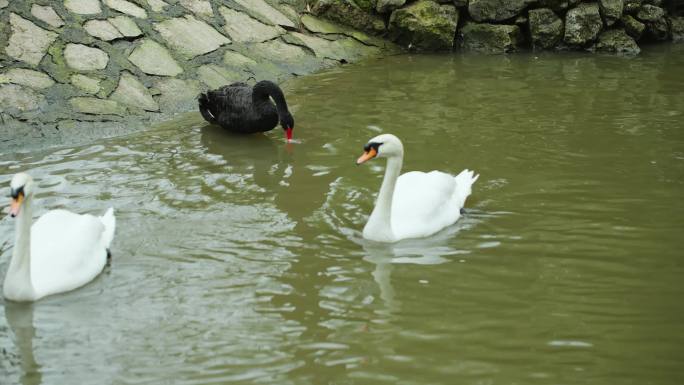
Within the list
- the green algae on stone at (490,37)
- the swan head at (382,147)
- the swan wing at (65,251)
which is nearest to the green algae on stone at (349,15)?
the green algae on stone at (490,37)

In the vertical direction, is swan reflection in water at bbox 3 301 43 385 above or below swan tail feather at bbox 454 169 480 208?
below

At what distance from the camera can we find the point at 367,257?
18.7 ft

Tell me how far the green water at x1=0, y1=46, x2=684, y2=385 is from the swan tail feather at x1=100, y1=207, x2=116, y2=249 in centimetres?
13

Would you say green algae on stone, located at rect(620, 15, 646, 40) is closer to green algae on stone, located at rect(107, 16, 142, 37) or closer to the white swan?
green algae on stone, located at rect(107, 16, 142, 37)

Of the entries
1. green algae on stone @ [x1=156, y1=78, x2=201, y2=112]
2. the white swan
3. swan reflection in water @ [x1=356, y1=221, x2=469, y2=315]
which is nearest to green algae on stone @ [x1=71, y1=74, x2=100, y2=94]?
green algae on stone @ [x1=156, y1=78, x2=201, y2=112]

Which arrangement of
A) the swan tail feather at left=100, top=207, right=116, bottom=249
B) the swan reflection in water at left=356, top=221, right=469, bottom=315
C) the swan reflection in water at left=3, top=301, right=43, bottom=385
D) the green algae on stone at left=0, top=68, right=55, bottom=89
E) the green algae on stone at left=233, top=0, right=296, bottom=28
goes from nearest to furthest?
1. the swan reflection in water at left=3, top=301, right=43, bottom=385
2. the swan reflection in water at left=356, top=221, right=469, bottom=315
3. the swan tail feather at left=100, top=207, right=116, bottom=249
4. the green algae on stone at left=0, top=68, right=55, bottom=89
5. the green algae on stone at left=233, top=0, right=296, bottom=28

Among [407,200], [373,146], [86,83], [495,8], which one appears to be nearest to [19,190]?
[373,146]

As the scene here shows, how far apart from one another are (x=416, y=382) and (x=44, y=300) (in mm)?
2278

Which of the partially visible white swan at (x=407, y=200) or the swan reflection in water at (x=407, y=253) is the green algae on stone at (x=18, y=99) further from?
the swan reflection in water at (x=407, y=253)

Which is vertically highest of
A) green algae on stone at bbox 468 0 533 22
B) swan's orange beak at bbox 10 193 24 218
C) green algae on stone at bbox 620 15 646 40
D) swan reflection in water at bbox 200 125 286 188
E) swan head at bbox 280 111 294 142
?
green algae on stone at bbox 468 0 533 22

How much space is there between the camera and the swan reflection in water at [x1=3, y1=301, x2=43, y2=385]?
4273 millimetres

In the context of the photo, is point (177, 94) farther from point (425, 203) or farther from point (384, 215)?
point (384, 215)

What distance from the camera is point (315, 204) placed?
6723mm

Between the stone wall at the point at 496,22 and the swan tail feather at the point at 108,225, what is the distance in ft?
22.2
